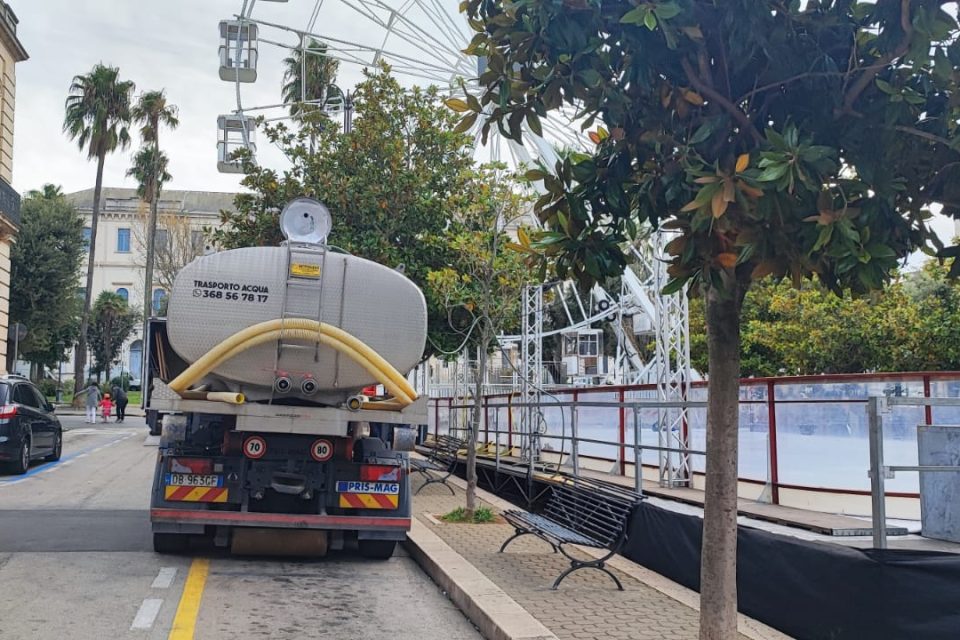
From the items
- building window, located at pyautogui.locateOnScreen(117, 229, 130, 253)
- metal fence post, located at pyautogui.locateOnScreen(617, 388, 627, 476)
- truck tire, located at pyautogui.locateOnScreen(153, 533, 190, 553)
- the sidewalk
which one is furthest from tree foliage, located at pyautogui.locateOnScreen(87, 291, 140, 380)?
the sidewalk

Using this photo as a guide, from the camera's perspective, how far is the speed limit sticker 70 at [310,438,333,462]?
30.0 feet

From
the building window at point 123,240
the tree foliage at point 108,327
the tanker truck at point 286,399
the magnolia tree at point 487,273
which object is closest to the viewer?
the tanker truck at point 286,399

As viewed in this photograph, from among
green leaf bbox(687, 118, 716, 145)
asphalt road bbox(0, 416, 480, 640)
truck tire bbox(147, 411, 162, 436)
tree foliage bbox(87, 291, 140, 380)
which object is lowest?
asphalt road bbox(0, 416, 480, 640)

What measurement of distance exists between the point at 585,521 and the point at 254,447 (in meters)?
3.25

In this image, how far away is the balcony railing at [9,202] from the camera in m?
30.7

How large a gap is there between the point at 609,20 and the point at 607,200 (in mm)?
896

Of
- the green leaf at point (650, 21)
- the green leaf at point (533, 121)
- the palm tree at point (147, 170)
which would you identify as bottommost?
the green leaf at point (533, 121)

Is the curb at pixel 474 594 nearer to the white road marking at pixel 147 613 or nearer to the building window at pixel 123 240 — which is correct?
the white road marking at pixel 147 613

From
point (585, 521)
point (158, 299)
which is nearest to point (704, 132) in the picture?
point (585, 521)

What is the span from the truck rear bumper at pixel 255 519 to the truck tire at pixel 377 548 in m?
0.54

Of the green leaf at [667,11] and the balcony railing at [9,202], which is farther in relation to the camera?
the balcony railing at [9,202]

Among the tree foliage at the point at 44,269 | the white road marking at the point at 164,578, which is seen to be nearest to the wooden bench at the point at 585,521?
the white road marking at the point at 164,578

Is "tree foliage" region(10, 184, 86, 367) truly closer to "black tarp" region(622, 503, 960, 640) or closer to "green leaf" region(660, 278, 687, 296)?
"black tarp" region(622, 503, 960, 640)

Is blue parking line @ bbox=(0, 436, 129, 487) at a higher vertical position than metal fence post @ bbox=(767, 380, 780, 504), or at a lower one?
lower
